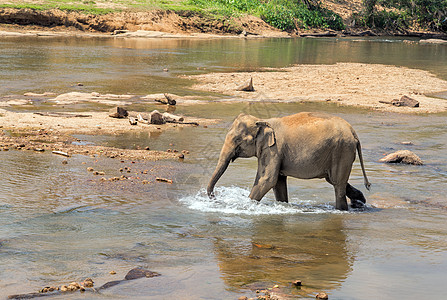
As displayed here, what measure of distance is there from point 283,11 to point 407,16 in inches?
525

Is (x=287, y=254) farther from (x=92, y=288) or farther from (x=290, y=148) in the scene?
(x=290, y=148)

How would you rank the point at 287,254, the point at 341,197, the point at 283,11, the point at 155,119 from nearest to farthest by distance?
the point at 287,254 → the point at 341,197 → the point at 155,119 → the point at 283,11

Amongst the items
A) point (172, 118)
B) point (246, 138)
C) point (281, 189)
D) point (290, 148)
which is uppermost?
point (246, 138)

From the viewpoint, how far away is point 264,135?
810 cm

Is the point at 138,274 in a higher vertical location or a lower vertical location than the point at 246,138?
lower

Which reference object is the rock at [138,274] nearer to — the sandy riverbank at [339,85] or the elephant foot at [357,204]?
the elephant foot at [357,204]

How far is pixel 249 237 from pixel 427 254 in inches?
74.8

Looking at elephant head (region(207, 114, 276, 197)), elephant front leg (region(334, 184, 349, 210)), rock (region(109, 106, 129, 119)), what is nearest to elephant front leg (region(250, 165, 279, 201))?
elephant head (region(207, 114, 276, 197))

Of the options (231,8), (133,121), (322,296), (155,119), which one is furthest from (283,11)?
(322,296)

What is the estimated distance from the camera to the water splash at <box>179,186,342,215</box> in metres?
8.05

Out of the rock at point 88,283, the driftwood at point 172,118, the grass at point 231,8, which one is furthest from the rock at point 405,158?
the grass at point 231,8

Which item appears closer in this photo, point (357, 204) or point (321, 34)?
point (357, 204)

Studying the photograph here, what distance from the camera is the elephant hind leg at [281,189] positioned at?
8445 mm

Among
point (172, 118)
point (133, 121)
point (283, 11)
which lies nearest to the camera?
point (133, 121)
